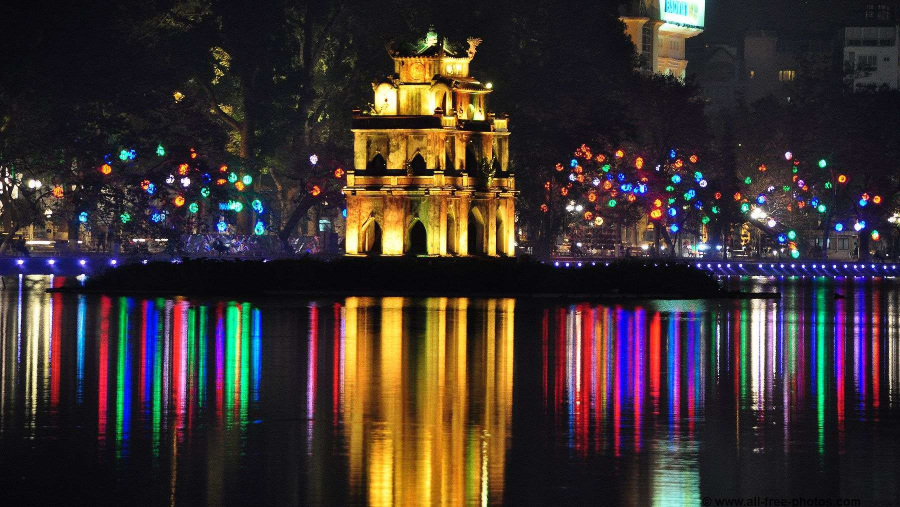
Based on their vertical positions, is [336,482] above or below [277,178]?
below

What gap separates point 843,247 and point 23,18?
98.8 metres

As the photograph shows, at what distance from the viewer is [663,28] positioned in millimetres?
176500

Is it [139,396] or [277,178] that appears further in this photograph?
[277,178]

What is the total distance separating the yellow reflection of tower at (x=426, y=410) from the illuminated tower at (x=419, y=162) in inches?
924

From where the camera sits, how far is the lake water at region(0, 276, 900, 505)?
17.4 metres

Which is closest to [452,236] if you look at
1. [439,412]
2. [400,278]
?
[400,278]

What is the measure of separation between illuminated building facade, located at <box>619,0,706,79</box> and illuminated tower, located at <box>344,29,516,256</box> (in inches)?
3908

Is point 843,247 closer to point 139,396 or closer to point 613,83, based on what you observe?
point 613,83

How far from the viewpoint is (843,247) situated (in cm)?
15725

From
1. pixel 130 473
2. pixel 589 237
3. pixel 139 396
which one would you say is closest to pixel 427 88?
pixel 139 396

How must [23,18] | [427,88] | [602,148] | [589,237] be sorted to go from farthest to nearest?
[589,237], [602,148], [23,18], [427,88]

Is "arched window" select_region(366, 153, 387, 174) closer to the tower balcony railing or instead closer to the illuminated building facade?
the tower balcony railing

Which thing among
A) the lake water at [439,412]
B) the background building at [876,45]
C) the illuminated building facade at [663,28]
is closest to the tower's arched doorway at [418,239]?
the lake water at [439,412]

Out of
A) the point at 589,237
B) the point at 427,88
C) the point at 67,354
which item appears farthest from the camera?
the point at 589,237
